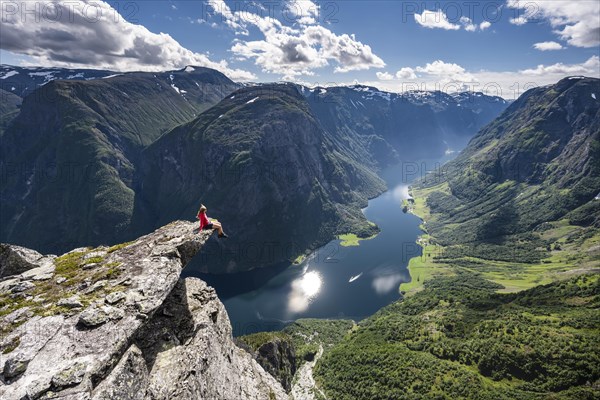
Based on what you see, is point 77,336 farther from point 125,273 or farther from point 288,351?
point 288,351

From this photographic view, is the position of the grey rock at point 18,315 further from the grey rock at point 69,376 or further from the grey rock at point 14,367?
the grey rock at point 69,376

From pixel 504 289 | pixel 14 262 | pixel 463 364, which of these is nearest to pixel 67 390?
pixel 14 262

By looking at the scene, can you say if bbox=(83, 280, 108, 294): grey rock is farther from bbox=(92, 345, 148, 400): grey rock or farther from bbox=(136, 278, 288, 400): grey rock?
bbox=(92, 345, 148, 400): grey rock

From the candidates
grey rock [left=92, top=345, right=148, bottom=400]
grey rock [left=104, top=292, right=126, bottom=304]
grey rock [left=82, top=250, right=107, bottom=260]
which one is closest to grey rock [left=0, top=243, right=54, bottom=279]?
grey rock [left=82, top=250, right=107, bottom=260]

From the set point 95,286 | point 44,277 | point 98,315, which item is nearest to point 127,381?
point 98,315

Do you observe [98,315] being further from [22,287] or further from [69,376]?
[22,287]

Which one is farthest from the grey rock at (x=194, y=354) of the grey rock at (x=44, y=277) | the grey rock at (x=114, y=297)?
the grey rock at (x=44, y=277)

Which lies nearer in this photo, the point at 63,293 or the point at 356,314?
the point at 63,293

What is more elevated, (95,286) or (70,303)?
(95,286)

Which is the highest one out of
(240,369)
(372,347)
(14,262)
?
(14,262)
